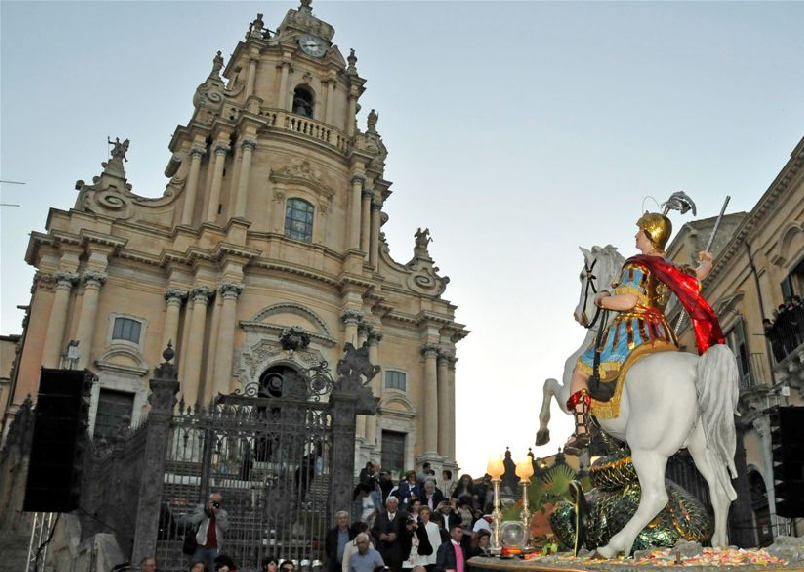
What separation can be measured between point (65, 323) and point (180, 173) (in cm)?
836

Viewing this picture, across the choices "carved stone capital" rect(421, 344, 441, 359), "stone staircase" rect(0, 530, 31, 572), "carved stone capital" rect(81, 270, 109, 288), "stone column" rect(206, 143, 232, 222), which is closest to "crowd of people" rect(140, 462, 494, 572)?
"stone staircase" rect(0, 530, 31, 572)

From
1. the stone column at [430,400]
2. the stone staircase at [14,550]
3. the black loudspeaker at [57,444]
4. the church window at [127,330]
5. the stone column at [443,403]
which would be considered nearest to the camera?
the black loudspeaker at [57,444]

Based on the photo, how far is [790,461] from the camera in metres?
11.6

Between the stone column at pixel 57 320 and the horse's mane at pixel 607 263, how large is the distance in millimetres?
20678

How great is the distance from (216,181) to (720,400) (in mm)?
24669

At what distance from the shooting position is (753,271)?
20156mm

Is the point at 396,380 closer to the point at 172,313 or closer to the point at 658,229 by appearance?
the point at 172,313

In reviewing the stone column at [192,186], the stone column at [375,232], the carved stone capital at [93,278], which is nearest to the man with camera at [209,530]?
the carved stone capital at [93,278]

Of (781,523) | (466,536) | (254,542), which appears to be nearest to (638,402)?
(466,536)

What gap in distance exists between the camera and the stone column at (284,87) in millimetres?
30125

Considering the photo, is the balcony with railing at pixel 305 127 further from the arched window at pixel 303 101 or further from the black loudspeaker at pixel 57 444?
the black loudspeaker at pixel 57 444

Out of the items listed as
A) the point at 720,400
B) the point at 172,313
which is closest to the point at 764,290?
the point at 720,400

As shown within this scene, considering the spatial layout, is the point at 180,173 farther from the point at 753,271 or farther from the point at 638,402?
the point at 638,402

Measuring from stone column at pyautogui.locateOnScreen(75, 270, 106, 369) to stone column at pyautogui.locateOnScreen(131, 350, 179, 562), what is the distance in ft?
42.7
